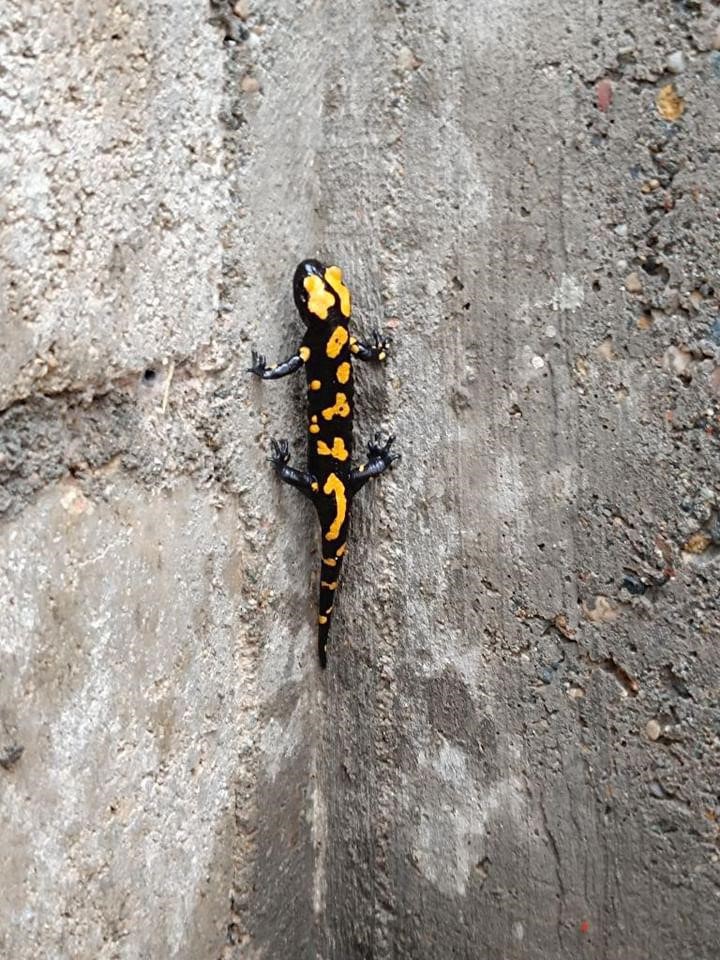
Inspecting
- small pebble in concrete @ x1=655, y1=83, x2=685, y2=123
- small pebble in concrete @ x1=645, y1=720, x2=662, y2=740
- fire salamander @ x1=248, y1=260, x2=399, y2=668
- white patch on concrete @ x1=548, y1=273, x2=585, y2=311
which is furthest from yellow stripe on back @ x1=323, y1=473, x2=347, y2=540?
small pebble in concrete @ x1=655, y1=83, x2=685, y2=123

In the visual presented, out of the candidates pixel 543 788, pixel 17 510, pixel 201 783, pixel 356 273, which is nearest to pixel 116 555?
pixel 17 510

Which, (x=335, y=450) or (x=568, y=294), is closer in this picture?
(x=568, y=294)

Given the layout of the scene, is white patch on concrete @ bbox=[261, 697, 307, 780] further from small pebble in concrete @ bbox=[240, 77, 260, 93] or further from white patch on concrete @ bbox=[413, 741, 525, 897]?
small pebble in concrete @ bbox=[240, 77, 260, 93]

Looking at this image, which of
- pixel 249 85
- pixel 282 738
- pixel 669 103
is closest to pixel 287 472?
pixel 282 738

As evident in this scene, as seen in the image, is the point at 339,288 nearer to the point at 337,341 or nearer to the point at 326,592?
the point at 337,341

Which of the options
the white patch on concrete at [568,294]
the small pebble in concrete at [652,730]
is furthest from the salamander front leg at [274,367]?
the small pebble in concrete at [652,730]
